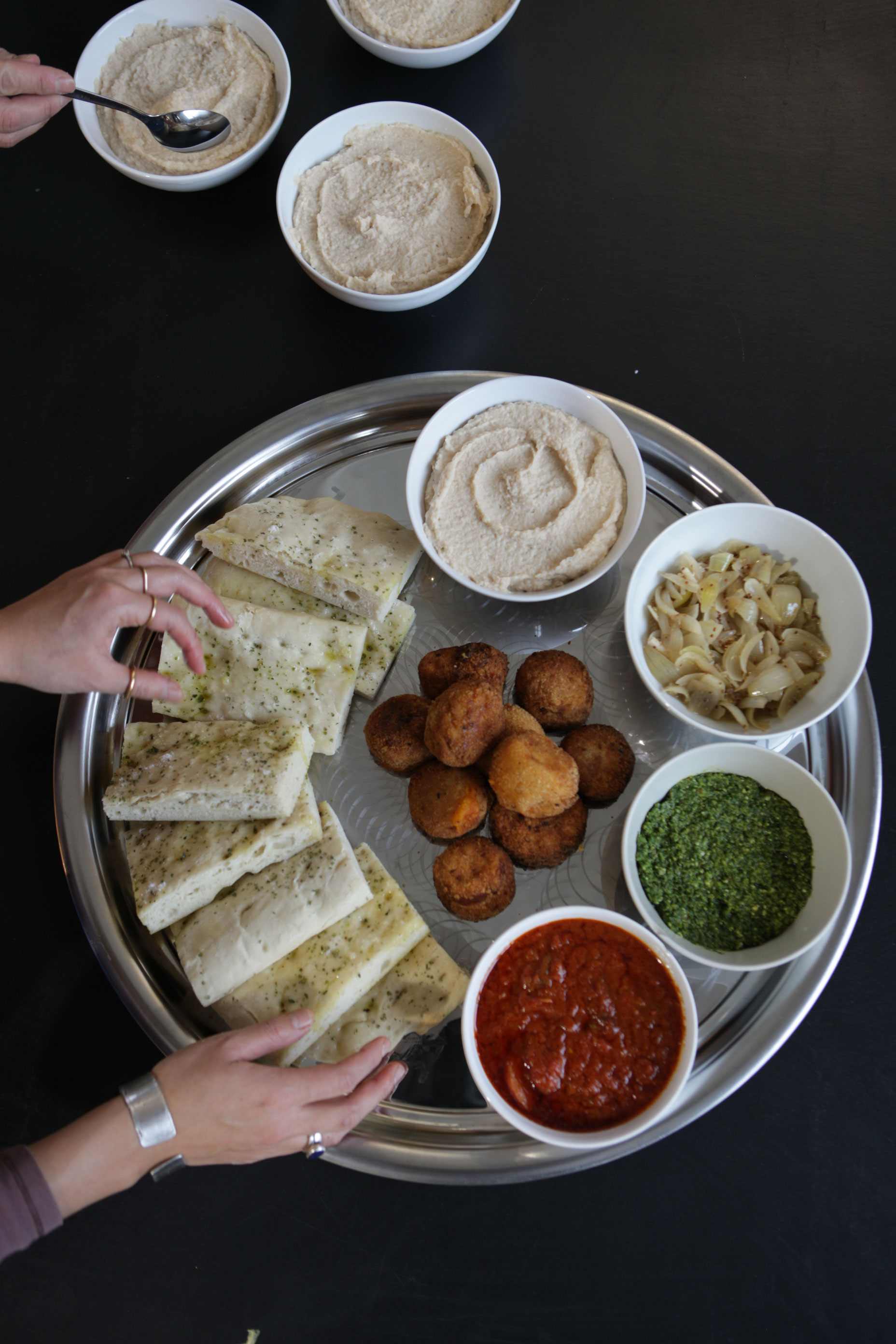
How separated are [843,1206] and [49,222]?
502cm

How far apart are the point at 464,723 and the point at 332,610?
Answer: 29.6 inches

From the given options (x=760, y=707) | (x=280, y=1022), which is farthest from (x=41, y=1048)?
(x=760, y=707)

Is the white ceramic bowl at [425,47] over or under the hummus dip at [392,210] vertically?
over

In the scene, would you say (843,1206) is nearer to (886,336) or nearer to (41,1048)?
(41,1048)

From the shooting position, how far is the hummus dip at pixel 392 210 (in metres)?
3.26

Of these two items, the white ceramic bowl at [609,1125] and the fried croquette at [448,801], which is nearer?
the white ceramic bowl at [609,1125]

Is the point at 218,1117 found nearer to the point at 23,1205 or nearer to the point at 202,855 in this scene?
the point at 23,1205

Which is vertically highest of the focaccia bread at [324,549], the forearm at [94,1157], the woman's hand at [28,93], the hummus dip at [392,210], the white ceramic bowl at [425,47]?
the woman's hand at [28,93]

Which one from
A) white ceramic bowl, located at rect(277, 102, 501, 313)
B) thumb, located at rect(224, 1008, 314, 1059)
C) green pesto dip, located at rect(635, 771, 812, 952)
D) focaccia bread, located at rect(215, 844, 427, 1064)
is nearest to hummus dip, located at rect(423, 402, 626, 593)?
white ceramic bowl, located at rect(277, 102, 501, 313)

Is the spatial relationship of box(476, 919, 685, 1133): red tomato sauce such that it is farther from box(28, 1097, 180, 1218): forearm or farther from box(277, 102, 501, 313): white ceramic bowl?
box(277, 102, 501, 313): white ceramic bowl

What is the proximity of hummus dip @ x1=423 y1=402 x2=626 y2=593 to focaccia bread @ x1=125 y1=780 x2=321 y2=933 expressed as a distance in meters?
0.99

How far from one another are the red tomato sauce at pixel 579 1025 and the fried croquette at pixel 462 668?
2.74 feet

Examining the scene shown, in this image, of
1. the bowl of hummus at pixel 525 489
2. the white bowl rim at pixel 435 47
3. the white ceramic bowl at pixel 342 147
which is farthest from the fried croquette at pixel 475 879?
the white bowl rim at pixel 435 47

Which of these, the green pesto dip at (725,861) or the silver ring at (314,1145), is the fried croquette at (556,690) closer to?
the green pesto dip at (725,861)
